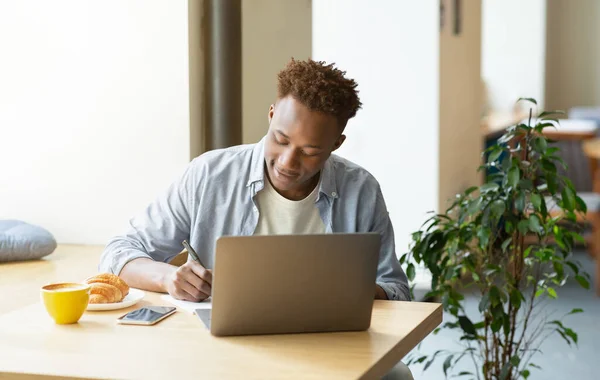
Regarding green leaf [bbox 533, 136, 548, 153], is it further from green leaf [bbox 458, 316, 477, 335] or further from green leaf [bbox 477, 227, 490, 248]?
green leaf [bbox 458, 316, 477, 335]

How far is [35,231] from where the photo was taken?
109 inches

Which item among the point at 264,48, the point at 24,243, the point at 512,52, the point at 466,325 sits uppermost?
the point at 512,52

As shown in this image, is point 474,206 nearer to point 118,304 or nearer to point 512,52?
point 118,304

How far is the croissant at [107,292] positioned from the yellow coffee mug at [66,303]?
10cm

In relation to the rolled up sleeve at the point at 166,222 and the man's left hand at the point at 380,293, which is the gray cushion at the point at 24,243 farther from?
the man's left hand at the point at 380,293

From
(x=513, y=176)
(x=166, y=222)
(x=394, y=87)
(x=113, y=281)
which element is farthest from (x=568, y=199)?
(x=394, y=87)

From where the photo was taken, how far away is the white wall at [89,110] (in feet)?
9.30

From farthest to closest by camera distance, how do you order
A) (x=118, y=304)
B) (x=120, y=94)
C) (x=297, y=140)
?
(x=120, y=94) < (x=297, y=140) < (x=118, y=304)

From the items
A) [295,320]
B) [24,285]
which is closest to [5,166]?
[24,285]

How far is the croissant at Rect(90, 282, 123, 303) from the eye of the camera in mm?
1751

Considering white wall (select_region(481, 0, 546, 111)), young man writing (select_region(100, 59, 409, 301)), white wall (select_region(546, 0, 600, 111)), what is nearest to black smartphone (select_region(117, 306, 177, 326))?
young man writing (select_region(100, 59, 409, 301))

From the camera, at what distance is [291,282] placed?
5.02ft

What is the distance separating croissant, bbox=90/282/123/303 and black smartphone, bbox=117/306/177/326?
0.07 m

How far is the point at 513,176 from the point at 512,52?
5.89 meters
